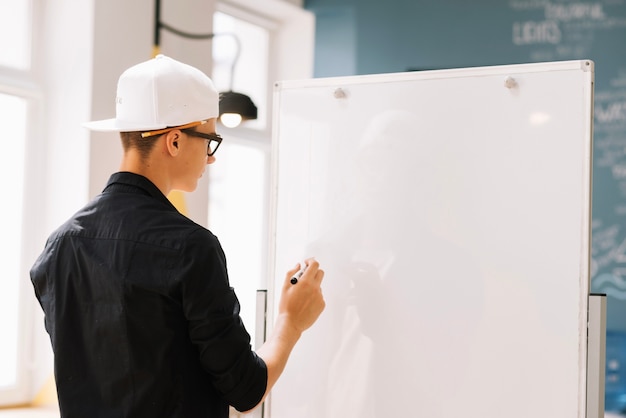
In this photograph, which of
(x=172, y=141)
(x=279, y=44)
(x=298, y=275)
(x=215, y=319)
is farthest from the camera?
(x=279, y=44)

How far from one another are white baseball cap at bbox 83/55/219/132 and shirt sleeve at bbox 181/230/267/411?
21 centimetres

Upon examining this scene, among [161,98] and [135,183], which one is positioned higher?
[161,98]

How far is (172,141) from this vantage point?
4.33 feet

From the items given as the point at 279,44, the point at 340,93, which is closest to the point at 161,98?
the point at 340,93

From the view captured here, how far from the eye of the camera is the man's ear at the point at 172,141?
→ 1318mm

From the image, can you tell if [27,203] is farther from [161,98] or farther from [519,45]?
[519,45]

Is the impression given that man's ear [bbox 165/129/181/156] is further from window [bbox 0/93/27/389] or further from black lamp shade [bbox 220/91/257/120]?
window [bbox 0/93/27/389]

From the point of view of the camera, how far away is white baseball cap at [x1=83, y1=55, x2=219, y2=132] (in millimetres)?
1298

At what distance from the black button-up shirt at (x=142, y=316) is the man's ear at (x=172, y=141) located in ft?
0.22

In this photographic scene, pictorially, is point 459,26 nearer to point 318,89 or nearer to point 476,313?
point 318,89

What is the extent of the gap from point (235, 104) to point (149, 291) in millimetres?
1542

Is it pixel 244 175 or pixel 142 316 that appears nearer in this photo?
pixel 142 316

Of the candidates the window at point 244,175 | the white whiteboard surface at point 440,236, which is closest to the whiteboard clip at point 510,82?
the white whiteboard surface at point 440,236

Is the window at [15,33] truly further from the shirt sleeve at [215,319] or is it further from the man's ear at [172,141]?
the shirt sleeve at [215,319]
